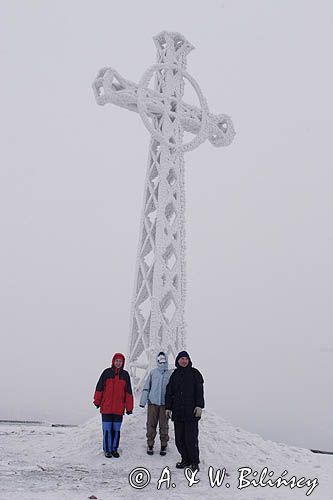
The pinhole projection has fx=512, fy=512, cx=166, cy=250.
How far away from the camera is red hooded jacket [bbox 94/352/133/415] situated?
7992mm

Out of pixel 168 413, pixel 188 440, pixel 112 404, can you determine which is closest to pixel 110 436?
pixel 112 404

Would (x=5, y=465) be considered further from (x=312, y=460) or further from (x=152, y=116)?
(x=152, y=116)

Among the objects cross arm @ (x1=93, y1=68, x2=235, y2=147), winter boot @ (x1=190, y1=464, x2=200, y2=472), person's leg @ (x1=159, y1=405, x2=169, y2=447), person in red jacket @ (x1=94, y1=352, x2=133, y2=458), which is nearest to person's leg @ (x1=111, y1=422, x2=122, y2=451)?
person in red jacket @ (x1=94, y1=352, x2=133, y2=458)

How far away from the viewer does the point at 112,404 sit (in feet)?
26.2

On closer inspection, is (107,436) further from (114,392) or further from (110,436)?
(114,392)

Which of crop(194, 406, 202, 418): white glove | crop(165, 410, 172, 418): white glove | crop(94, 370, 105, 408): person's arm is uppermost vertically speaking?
crop(94, 370, 105, 408): person's arm

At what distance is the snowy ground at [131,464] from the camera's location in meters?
6.07

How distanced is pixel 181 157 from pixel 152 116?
121cm

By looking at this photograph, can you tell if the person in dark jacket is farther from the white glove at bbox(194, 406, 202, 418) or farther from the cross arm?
the cross arm

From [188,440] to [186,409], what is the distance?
44 centimetres

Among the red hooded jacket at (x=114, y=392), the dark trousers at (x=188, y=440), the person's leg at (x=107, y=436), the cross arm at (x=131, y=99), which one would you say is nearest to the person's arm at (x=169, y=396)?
the dark trousers at (x=188, y=440)

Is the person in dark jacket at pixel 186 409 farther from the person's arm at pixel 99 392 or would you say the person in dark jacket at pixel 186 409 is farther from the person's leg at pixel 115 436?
the person's arm at pixel 99 392

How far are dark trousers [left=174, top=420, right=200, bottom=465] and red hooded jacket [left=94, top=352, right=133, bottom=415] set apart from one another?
3.20ft

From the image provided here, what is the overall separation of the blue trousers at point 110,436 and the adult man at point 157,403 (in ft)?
1.63
